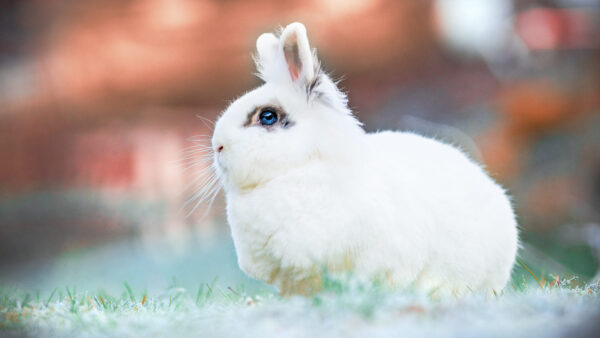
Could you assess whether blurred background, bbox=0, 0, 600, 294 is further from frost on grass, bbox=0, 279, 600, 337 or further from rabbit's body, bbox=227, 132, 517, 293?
frost on grass, bbox=0, 279, 600, 337

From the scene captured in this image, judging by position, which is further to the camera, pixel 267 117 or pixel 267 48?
pixel 267 48

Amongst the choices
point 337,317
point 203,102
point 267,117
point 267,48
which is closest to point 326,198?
point 267,117

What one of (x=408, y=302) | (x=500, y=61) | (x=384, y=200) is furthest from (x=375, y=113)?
(x=408, y=302)

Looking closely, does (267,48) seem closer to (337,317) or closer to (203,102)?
(337,317)

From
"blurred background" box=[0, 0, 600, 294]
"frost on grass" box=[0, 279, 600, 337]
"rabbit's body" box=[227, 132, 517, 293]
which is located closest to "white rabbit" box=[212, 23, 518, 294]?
"rabbit's body" box=[227, 132, 517, 293]

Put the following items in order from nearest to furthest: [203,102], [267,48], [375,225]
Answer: [375,225]
[267,48]
[203,102]

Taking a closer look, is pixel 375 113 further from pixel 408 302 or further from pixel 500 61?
pixel 408 302
